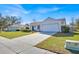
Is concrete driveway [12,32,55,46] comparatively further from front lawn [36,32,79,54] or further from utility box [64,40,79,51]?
utility box [64,40,79,51]

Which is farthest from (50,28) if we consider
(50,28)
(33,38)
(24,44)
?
(24,44)

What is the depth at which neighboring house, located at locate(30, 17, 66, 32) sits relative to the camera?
555 cm

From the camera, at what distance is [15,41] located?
5.52m

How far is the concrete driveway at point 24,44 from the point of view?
5.28 metres

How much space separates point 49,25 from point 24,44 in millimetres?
1010

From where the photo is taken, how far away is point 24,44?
17.9 feet

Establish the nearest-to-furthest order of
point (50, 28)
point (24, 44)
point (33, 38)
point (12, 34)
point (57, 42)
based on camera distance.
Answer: point (57, 42) < point (24, 44) < point (33, 38) < point (12, 34) < point (50, 28)

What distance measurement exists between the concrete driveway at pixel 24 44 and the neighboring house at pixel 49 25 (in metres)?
0.24

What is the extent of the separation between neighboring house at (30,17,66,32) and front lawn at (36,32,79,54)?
0.93 ft

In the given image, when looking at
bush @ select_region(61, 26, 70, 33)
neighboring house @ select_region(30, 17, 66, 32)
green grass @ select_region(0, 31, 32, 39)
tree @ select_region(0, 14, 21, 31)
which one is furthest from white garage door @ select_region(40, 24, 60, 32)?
tree @ select_region(0, 14, 21, 31)

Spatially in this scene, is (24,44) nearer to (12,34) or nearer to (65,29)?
(12,34)
